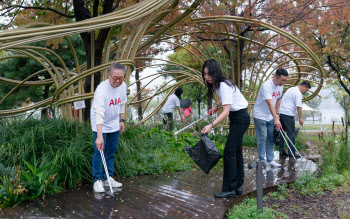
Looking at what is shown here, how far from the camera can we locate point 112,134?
13.0 ft

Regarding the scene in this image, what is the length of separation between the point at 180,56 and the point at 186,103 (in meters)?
8.48

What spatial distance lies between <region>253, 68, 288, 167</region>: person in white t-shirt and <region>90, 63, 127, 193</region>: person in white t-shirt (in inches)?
90.1

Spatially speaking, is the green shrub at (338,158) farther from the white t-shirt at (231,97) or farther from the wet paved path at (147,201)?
the white t-shirt at (231,97)

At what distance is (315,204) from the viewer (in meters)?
3.78

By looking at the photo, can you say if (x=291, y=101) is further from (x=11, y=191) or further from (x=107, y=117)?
(x=11, y=191)

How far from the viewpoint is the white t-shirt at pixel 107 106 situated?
3580mm

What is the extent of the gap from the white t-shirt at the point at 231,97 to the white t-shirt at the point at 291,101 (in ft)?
9.74

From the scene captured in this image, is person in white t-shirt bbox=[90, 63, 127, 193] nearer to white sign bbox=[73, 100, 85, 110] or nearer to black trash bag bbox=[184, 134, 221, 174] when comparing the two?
black trash bag bbox=[184, 134, 221, 174]

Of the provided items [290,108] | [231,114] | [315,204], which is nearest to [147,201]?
[231,114]

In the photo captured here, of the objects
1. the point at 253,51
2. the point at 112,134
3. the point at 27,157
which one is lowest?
the point at 27,157

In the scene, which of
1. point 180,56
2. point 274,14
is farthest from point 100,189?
point 180,56

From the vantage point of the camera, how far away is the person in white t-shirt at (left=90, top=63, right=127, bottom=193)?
11.7 ft

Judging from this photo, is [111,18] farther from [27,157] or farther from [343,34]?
[343,34]

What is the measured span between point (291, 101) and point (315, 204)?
289 centimetres
